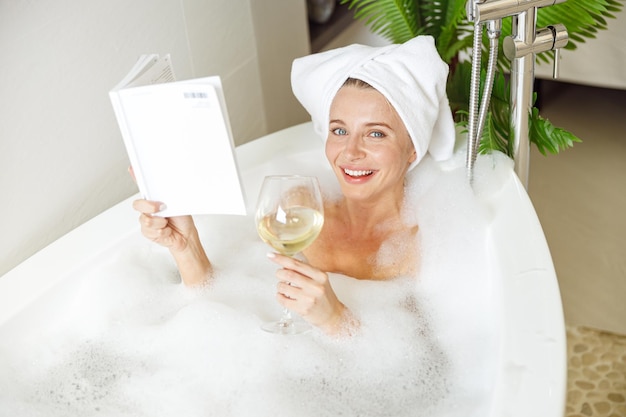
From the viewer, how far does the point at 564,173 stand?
2.98 m

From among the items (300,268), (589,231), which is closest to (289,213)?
(300,268)

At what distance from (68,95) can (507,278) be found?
3.55 ft

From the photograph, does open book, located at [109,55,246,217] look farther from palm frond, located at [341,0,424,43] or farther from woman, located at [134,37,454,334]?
palm frond, located at [341,0,424,43]

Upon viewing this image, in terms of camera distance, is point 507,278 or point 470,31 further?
point 470,31

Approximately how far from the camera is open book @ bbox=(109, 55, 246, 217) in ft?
4.49

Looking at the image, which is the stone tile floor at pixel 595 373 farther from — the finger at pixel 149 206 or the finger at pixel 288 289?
the finger at pixel 149 206

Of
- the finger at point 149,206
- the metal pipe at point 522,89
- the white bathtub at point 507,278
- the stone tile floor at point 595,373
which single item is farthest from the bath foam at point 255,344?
the stone tile floor at point 595,373

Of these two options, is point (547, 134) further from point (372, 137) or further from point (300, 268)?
point (300, 268)

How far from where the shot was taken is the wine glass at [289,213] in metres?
1.36

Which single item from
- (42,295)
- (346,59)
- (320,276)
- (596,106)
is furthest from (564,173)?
(42,295)

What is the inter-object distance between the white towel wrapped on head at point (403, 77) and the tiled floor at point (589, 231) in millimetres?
826

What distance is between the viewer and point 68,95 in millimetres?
1797

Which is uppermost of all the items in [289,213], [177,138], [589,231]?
[177,138]

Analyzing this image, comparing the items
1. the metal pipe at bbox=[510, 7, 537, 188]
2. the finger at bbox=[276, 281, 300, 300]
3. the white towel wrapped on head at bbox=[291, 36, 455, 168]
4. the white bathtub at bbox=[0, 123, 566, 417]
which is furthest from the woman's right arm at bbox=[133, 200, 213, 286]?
the metal pipe at bbox=[510, 7, 537, 188]
